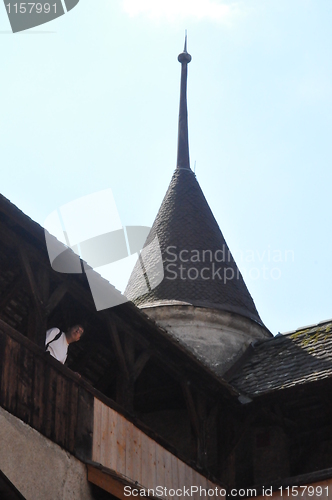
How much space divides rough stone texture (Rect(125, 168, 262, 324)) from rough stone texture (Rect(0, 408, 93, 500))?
17.9ft

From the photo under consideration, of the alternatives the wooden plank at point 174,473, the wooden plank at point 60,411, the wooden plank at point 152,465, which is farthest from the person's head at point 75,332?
the wooden plank at point 174,473

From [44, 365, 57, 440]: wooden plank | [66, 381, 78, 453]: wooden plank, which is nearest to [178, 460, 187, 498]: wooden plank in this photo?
[66, 381, 78, 453]: wooden plank

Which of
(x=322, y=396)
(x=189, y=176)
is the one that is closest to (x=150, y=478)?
(x=322, y=396)

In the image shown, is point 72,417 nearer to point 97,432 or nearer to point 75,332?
point 97,432

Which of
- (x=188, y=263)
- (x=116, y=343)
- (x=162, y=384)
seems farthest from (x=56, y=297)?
(x=188, y=263)

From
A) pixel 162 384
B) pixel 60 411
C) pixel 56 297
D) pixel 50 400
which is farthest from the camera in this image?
pixel 162 384

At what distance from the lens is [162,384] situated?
1144 cm

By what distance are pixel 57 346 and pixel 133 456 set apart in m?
1.34

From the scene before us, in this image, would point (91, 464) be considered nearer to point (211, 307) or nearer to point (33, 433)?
point (33, 433)

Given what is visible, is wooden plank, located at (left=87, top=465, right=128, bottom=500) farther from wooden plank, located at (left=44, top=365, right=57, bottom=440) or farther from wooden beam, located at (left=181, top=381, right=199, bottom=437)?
wooden beam, located at (left=181, top=381, right=199, bottom=437)

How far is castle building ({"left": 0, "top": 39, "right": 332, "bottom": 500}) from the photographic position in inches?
325

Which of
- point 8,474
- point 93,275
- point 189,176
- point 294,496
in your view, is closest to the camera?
point 8,474

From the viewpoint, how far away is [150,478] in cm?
955

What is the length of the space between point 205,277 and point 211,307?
28.9 inches
